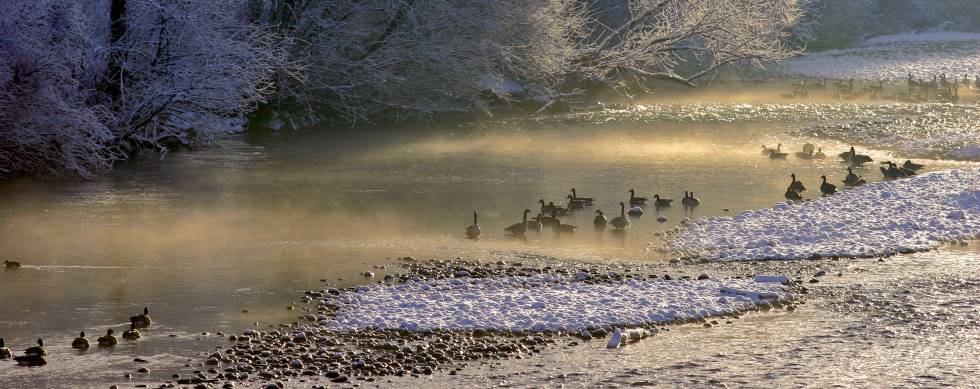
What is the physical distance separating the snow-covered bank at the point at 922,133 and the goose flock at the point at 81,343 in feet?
72.1

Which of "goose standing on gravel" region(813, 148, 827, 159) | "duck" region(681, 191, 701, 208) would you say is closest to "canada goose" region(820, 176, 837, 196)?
"duck" region(681, 191, 701, 208)

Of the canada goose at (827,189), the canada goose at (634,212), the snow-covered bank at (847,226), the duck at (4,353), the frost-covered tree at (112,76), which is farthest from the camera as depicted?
the frost-covered tree at (112,76)

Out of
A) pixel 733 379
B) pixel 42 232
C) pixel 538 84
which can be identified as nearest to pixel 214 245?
pixel 42 232

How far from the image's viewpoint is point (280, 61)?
30406 millimetres

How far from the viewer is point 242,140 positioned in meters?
31.7

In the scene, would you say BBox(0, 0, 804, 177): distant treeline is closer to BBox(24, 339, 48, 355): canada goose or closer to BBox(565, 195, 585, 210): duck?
BBox(565, 195, 585, 210): duck

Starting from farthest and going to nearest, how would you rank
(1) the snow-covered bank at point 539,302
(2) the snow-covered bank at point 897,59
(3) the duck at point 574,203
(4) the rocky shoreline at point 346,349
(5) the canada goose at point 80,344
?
(2) the snow-covered bank at point 897,59
(3) the duck at point 574,203
(1) the snow-covered bank at point 539,302
(5) the canada goose at point 80,344
(4) the rocky shoreline at point 346,349

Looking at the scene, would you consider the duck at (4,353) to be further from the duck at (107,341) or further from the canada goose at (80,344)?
the duck at (107,341)

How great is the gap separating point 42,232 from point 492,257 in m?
7.20

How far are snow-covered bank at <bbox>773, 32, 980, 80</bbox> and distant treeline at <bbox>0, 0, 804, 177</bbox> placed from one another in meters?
12.4

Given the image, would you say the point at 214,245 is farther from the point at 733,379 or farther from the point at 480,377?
the point at 733,379

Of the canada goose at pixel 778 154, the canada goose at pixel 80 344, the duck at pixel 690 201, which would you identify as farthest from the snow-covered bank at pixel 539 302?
the canada goose at pixel 778 154

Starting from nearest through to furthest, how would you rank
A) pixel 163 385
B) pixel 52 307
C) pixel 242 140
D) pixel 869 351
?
1. pixel 163 385
2. pixel 869 351
3. pixel 52 307
4. pixel 242 140

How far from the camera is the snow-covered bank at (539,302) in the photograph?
13.0 metres
